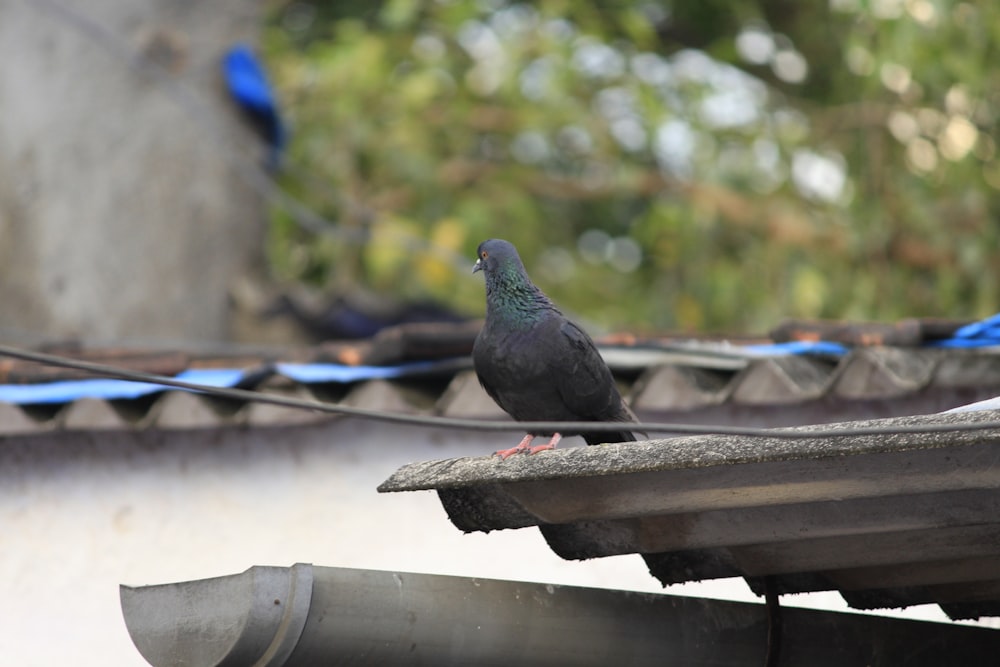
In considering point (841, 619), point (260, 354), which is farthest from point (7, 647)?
point (841, 619)

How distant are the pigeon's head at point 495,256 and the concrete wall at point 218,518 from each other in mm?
794

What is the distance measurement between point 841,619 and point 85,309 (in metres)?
4.71

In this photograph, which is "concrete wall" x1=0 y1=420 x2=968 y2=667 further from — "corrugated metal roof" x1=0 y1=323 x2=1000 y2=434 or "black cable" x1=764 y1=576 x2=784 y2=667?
"black cable" x1=764 y1=576 x2=784 y2=667

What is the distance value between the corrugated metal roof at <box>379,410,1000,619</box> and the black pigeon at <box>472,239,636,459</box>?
0.76 meters

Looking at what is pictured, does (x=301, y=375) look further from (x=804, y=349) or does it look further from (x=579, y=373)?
(x=804, y=349)

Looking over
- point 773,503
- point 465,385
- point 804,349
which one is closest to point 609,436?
point 465,385

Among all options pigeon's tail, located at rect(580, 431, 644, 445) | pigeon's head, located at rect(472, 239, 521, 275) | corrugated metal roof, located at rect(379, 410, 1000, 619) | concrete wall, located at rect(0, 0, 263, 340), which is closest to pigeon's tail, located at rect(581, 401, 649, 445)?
pigeon's tail, located at rect(580, 431, 644, 445)

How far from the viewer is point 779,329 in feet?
16.2

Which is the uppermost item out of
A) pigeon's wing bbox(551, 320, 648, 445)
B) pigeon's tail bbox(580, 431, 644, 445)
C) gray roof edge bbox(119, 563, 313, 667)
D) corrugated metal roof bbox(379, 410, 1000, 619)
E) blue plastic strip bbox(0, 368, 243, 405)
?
blue plastic strip bbox(0, 368, 243, 405)

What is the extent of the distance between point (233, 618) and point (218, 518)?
2.09 meters

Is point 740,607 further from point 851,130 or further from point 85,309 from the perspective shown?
point 851,130

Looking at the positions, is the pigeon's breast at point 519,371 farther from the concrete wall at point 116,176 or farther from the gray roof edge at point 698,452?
the concrete wall at point 116,176

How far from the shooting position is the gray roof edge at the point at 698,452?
2.39m

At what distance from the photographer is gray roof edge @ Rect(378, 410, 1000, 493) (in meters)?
2.39
